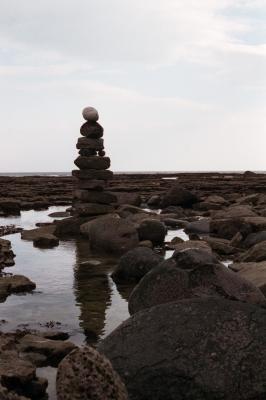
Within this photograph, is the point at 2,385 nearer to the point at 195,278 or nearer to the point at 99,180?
the point at 195,278

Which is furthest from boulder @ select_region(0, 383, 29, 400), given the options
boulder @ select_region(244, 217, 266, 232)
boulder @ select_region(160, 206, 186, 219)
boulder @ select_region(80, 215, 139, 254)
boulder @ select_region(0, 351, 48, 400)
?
boulder @ select_region(160, 206, 186, 219)

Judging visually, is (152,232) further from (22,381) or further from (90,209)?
(22,381)

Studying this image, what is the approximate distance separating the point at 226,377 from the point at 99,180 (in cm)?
1544

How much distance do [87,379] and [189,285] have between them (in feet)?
9.56

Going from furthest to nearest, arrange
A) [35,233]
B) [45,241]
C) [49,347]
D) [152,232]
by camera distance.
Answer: [35,233]
[45,241]
[152,232]
[49,347]

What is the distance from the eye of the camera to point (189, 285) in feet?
23.6

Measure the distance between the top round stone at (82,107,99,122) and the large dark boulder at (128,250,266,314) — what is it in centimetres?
1248

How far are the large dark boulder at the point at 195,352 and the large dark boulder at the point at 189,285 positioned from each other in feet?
4.53

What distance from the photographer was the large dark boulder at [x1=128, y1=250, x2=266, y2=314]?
23.0 ft

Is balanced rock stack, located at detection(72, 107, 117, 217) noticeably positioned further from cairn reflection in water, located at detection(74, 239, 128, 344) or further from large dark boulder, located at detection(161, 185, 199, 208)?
large dark boulder, located at detection(161, 185, 199, 208)

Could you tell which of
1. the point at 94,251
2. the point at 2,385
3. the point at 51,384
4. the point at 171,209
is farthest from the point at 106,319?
the point at 171,209

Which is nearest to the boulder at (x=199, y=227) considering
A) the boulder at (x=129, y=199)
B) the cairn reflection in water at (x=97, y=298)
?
the cairn reflection in water at (x=97, y=298)

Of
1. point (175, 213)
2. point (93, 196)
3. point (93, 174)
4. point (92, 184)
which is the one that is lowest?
point (175, 213)

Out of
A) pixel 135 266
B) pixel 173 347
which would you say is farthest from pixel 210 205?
pixel 173 347
